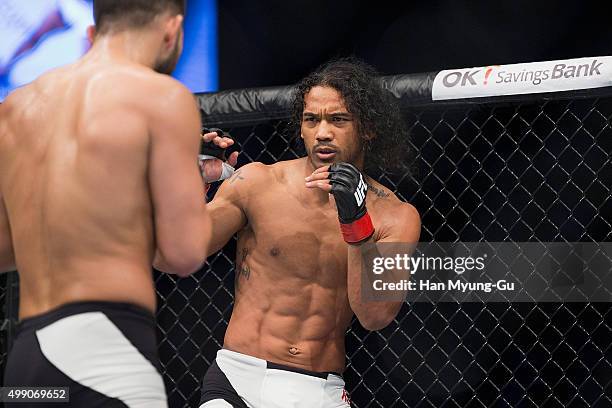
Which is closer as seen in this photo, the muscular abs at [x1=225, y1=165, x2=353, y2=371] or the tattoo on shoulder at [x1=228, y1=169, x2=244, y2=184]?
the muscular abs at [x1=225, y1=165, x2=353, y2=371]

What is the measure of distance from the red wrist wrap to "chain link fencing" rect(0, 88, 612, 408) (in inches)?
24.5

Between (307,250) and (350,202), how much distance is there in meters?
0.26

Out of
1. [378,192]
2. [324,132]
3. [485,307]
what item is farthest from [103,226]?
[485,307]

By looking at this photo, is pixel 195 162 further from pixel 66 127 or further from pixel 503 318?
pixel 503 318

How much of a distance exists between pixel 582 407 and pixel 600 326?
36cm

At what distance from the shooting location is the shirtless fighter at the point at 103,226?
1.24m

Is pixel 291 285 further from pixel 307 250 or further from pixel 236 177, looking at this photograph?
pixel 236 177

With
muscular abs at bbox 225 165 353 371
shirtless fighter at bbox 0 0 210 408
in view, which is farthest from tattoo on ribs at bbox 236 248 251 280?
shirtless fighter at bbox 0 0 210 408

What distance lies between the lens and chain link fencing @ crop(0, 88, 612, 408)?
8.90 feet

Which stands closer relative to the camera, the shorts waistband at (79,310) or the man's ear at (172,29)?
the shorts waistband at (79,310)

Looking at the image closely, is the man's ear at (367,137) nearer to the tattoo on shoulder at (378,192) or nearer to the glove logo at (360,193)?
the tattoo on shoulder at (378,192)

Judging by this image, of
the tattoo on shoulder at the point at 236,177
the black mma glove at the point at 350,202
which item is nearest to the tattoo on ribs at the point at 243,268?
the tattoo on shoulder at the point at 236,177

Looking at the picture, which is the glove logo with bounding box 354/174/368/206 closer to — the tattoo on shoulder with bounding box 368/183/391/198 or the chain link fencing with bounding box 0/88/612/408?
the tattoo on shoulder with bounding box 368/183/391/198

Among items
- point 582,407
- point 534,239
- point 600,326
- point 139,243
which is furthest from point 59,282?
point 582,407
